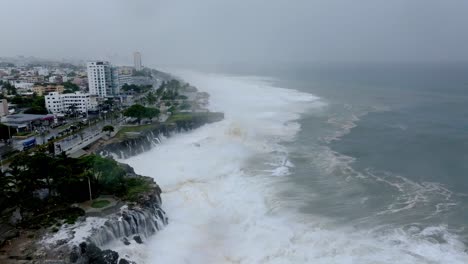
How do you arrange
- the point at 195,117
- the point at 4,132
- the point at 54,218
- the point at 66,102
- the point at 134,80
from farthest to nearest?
the point at 134,80, the point at 66,102, the point at 195,117, the point at 4,132, the point at 54,218

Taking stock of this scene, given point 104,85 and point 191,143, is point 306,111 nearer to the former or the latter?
point 191,143

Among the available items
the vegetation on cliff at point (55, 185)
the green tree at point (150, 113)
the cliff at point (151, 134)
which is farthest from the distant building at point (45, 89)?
the vegetation on cliff at point (55, 185)

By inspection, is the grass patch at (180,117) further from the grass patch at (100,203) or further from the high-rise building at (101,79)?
the high-rise building at (101,79)

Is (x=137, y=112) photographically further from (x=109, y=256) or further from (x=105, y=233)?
(x=109, y=256)

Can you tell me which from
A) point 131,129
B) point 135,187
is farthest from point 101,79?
point 135,187

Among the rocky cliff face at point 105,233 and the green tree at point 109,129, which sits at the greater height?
the green tree at point 109,129

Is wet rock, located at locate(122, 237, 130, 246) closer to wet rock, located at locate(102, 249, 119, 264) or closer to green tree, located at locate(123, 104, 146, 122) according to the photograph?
wet rock, located at locate(102, 249, 119, 264)

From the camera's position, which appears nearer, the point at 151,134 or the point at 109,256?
the point at 109,256
